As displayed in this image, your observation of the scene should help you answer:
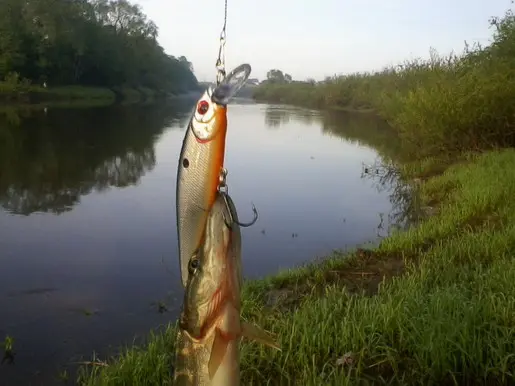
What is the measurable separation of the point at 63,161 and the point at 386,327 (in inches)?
633

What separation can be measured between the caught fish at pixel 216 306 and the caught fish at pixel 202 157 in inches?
1.6

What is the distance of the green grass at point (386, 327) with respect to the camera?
4.07m

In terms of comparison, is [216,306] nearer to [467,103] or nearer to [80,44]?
[467,103]

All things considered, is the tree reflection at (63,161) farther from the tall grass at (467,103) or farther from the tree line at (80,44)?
the tree line at (80,44)

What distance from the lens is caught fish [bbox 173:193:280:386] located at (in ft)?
5.74

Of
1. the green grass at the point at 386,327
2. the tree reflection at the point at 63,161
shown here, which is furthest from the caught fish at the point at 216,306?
the tree reflection at the point at 63,161

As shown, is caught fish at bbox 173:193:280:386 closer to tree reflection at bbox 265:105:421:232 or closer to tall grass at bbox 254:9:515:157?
tree reflection at bbox 265:105:421:232

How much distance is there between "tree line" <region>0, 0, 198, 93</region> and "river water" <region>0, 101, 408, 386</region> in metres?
24.2

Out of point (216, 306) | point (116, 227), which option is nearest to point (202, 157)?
point (216, 306)

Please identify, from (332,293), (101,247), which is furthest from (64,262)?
(332,293)

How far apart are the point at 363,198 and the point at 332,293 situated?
926 centimetres

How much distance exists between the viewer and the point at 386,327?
463 centimetres

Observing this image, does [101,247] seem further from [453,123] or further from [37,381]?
[453,123]

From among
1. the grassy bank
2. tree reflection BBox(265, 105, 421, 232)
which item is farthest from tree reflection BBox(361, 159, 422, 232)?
the grassy bank
